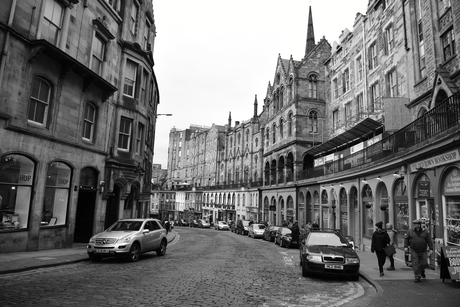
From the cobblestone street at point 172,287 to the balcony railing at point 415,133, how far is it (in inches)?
260

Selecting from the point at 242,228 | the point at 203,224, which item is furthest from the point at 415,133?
the point at 203,224

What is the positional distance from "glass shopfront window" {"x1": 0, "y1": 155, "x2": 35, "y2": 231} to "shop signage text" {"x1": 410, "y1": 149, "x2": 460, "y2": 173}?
16100mm

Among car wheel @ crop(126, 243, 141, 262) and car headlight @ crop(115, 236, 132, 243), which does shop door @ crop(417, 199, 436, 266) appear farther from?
car headlight @ crop(115, 236, 132, 243)

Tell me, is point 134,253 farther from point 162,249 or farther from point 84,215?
point 84,215

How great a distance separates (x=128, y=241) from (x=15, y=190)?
16.6ft

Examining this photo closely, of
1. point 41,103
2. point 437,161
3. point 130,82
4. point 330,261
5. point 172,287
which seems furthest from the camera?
point 130,82

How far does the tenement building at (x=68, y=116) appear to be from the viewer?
1288 cm

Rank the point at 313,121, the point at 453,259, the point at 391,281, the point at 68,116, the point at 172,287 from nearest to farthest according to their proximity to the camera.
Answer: the point at 172,287, the point at 453,259, the point at 391,281, the point at 68,116, the point at 313,121

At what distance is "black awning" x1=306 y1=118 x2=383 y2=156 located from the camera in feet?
77.2

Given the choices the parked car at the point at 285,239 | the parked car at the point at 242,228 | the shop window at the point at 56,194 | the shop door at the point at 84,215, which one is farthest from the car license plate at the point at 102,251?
the parked car at the point at 242,228

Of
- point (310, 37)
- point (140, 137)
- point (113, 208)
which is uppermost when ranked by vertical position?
point (310, 37)

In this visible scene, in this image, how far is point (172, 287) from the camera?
27.8 feet

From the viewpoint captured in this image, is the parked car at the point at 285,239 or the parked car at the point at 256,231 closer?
the parked car at the point at 285,239

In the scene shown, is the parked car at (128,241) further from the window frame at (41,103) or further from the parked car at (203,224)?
the parked car at (203,224)
